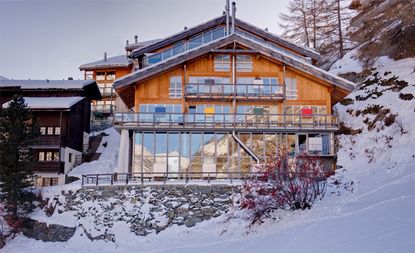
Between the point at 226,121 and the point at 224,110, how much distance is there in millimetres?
1396

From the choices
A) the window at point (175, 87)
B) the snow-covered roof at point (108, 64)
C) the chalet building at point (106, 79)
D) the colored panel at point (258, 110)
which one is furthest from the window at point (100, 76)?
the colored panel at point (258, 110)

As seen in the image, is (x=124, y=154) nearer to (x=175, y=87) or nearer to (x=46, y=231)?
(x=175, y=87)

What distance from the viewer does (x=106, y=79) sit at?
53.1 m

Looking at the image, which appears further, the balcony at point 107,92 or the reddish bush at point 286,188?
the balcony at point 107,92

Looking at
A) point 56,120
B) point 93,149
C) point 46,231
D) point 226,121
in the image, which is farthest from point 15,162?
point 93,149

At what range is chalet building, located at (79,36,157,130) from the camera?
50156mm

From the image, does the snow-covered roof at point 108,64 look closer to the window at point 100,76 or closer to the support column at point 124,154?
the window at point 100,76

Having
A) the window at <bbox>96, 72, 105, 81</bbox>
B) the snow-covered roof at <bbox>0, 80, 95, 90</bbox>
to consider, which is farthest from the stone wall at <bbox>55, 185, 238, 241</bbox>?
the window at <bbox>96, 72, 105, 81</bbox>

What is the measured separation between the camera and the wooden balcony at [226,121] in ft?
103

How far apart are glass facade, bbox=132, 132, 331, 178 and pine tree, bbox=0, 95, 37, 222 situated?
6.80m

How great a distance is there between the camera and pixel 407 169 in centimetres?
2245

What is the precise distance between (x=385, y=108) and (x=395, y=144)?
6005mm

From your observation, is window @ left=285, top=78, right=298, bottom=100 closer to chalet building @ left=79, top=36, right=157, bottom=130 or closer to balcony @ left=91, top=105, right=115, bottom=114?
chalet building @ left=79, top=36, right=157, bottom=130

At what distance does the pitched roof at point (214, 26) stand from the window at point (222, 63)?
14.7ft
